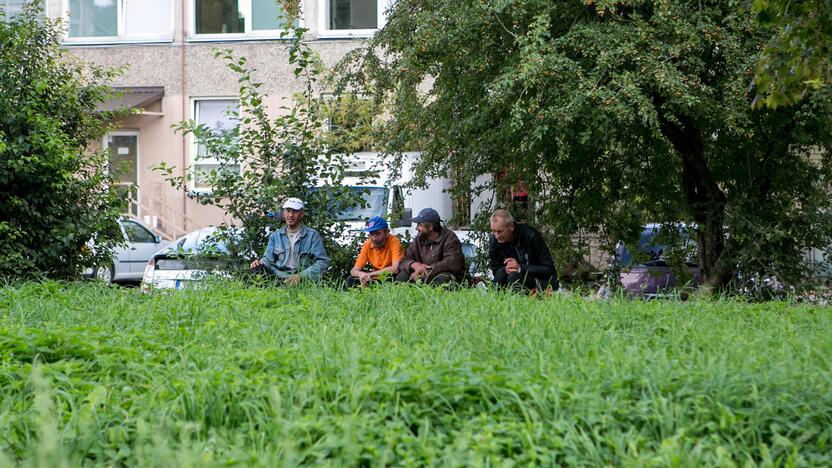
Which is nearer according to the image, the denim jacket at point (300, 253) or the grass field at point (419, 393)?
the grass field at point (419, 393)

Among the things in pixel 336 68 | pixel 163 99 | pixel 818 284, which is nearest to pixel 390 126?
pixel 336 68

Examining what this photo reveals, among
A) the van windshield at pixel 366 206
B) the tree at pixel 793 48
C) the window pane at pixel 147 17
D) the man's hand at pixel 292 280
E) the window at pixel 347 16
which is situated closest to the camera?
the tree at pixel 793 48

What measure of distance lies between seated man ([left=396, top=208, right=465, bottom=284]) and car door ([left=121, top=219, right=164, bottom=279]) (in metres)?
11.0

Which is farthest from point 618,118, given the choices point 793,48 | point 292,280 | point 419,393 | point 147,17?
point 147,17

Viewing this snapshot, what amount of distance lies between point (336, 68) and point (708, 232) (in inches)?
192

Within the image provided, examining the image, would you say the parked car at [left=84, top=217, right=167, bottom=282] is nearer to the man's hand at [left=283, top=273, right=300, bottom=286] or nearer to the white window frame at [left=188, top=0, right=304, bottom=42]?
the white window frame at [left=188, top=0, right=304, bottom=42]

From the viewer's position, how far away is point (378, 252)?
12.1m

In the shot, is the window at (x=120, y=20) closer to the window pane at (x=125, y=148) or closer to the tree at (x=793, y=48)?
the window pane at (x=125, y=148)

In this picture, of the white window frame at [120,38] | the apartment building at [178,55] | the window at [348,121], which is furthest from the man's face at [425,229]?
the white window frame at [120,38]

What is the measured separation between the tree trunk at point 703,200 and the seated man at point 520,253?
2016 millimetres

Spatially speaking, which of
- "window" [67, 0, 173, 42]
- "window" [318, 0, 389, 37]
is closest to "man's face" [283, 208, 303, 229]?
"window" [318, 0, 389, 37]

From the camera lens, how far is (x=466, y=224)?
14.3 meters

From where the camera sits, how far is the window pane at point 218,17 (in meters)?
27.6

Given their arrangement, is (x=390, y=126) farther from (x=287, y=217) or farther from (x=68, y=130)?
(x=68, y=130)
